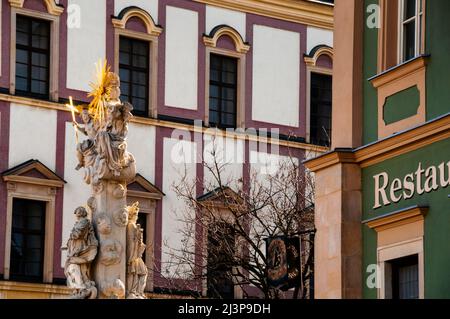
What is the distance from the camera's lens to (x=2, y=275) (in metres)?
45.1

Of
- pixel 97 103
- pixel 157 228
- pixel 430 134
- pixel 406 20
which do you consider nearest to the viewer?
pixel 430 134

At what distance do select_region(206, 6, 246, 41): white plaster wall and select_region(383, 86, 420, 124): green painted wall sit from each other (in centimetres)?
2418

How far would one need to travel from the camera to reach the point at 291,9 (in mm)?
51375

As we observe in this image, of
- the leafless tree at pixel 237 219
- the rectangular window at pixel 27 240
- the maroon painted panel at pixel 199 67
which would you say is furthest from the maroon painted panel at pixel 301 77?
the rectangular window at pixel 27 240

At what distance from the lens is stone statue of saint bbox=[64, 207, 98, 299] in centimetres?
3844

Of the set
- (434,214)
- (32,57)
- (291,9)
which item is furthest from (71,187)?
(434,214)

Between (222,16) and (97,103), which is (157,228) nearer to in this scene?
(222,16)

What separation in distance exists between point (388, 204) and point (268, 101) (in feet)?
84.1

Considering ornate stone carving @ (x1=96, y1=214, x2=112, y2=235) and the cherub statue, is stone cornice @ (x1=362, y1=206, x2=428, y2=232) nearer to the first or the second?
ornate stone carving @ (x1=96, y1=214, x2=112, y2=235)

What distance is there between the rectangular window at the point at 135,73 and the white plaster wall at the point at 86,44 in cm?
70

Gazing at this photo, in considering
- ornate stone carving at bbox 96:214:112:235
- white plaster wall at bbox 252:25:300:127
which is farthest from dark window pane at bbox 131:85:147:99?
ornate stone carving at bbox 96:214:112:235

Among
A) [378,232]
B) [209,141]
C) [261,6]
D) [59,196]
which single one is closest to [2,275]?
[59,196]

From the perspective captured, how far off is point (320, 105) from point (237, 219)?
32.3ft

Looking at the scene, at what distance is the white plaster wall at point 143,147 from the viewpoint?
4850 cm
